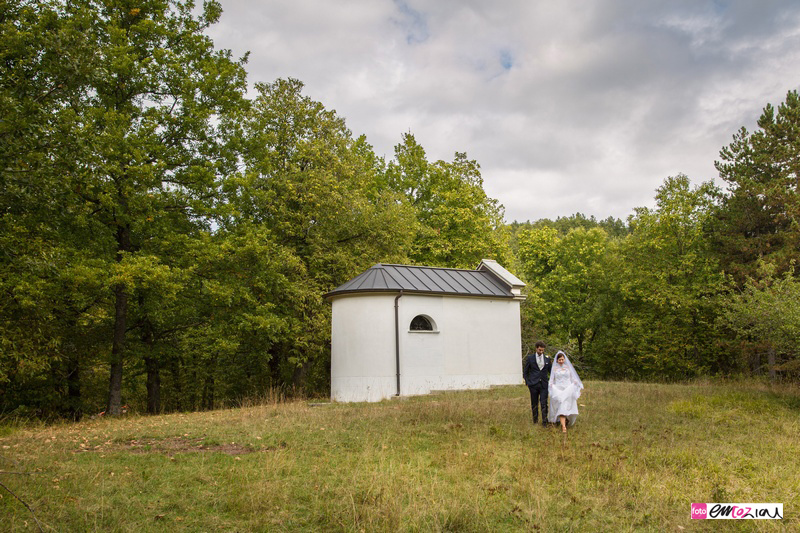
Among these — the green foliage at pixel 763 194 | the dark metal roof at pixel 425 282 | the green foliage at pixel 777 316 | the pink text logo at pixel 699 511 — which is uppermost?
the green foliage at pixel 763 194

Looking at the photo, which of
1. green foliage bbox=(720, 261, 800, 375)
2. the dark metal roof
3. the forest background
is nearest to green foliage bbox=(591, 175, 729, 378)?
the forest background

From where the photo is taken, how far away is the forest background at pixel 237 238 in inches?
343

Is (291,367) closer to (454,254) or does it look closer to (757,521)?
(454,254)

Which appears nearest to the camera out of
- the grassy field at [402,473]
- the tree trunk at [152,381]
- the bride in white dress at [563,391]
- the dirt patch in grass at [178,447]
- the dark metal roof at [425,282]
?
the grassy field at [402,473]

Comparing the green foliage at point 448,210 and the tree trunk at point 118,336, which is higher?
the green foliage at point 448,210

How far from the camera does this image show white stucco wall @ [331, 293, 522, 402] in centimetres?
1775

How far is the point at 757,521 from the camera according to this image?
17.7ft

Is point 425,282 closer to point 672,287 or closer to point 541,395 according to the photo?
point 541,395

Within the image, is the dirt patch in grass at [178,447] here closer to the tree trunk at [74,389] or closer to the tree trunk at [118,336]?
the tree trunk at [118,336]

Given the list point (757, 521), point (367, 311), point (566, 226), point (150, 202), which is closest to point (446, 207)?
point (367, 311)

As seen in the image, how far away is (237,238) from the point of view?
16984mm

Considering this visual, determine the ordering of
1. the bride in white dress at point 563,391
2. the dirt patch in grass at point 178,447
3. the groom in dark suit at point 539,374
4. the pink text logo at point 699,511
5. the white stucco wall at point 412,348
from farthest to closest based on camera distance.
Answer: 1. the white stucco wall at point 412,348
2. the groom in dark suit at point 539,374
3. the bride in white dress at point 563,391
4. the dirt patch in grass at point 178,447
5. the pink text logo at point 699,511

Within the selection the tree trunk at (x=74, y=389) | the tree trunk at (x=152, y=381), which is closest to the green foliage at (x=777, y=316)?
the tree trunk at (x=152, y=381)

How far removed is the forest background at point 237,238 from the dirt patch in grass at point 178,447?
78.2 inches
